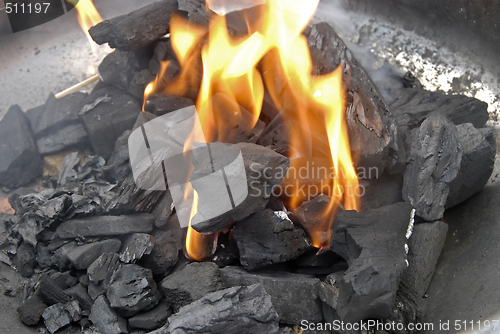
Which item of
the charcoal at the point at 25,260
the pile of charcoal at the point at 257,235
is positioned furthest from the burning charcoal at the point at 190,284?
the charcoal at the point at 25,260

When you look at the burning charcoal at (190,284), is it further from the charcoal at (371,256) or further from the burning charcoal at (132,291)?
the charcoal at (371,256)

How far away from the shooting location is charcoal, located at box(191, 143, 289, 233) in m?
1.73

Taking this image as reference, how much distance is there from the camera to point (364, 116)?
1921 mm

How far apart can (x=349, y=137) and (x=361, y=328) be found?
2.84 feet

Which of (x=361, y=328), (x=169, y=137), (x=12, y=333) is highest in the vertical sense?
(x=169, y=137)

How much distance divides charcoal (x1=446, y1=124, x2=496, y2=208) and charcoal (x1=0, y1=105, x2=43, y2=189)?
7.84ft

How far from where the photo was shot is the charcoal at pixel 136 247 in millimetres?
1862

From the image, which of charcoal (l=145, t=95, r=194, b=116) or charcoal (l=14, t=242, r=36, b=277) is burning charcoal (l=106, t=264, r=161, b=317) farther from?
Result: charcoal (l=145, t=95, r=194, b=116)

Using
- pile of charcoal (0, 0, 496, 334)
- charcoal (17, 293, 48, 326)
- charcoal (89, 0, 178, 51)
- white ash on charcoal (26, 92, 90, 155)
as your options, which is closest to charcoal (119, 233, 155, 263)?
pile of charcoal (0, 0, 496, 334)

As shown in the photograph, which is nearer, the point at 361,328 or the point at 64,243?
the point at 361,328

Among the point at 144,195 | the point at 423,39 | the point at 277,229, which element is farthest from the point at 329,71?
the point at 423,39

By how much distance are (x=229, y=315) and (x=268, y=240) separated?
1.33 ft

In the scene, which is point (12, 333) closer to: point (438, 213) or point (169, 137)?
point (169, 137)

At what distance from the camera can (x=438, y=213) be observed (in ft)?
6.02
